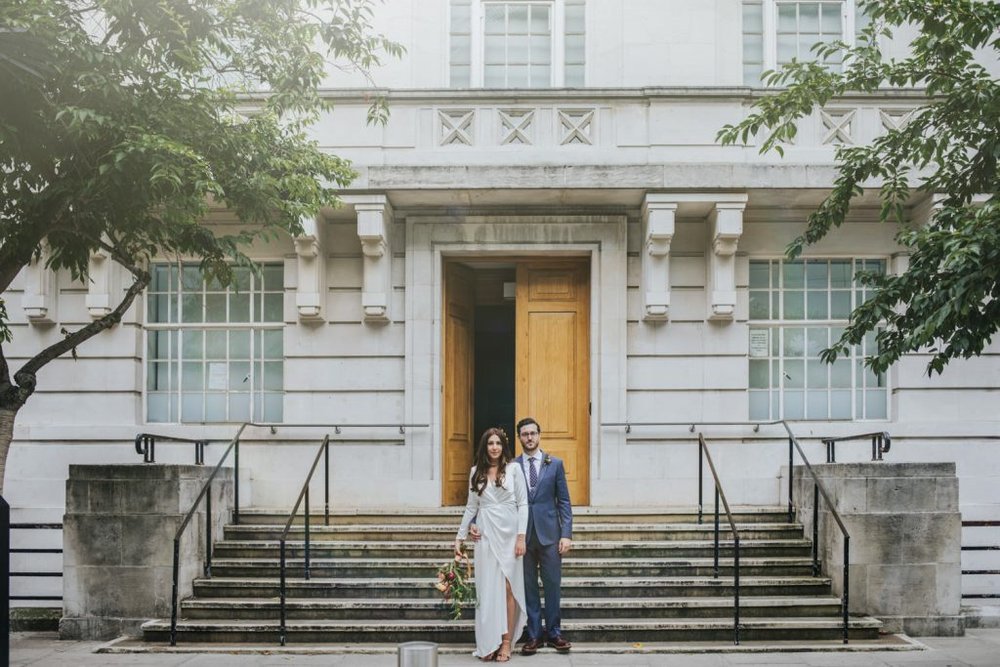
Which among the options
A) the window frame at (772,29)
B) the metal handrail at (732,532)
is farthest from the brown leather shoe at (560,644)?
the window frame at (772,29)

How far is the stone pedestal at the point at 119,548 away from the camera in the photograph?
11555 millimetres

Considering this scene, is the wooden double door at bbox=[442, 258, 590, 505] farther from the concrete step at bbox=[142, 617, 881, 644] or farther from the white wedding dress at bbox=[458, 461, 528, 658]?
the white wedding dress at bbox=[458, 461, 528, 658]

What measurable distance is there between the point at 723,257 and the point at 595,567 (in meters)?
4.30

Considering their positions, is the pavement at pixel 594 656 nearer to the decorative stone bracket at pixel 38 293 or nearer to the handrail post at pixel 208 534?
the handrail post at pixel 208 534

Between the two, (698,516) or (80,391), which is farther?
(80,391)

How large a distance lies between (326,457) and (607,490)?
341 cm

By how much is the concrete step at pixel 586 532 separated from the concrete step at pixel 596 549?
18cm

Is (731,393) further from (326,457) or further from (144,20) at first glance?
(144,20)

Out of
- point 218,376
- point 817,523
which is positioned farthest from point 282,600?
point 817,523

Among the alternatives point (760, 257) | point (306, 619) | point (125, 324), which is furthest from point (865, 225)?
point (125, 324)

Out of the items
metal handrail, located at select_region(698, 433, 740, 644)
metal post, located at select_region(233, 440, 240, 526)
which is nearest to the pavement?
metal handrail, located at select_region(698, 433, 740, 644)

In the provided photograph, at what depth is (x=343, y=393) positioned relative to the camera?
14281mm

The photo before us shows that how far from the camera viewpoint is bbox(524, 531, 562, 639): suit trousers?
1029 centimetres

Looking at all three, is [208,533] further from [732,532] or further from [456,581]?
[732,532]
